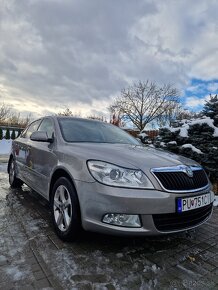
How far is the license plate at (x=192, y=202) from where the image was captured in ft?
7.32

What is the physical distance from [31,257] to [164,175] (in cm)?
149

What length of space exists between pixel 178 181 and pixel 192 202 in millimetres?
263

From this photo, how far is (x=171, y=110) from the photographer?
29.5m

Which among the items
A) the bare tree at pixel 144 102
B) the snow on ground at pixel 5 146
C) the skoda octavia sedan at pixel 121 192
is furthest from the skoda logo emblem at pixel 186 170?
the bare tree at pixel 144 102

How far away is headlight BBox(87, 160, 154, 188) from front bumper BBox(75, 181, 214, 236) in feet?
0.16

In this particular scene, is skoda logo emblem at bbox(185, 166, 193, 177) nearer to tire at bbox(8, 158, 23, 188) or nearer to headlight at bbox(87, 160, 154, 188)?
headlight at bbox(87, 160, 154, 188)

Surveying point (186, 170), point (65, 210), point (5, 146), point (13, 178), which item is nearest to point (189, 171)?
point (186, 170)

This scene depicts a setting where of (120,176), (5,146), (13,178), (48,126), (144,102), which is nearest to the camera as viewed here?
(120,176)

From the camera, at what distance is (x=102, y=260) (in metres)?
2.24

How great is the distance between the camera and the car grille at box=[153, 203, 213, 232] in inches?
85.6

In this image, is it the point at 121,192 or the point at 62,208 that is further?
the point at 62,208

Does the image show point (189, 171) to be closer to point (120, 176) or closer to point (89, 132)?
point (120, 176)

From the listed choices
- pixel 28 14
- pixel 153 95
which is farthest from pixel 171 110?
pixel 28 14

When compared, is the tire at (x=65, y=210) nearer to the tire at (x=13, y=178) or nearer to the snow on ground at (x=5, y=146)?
the tire at (x=13, y=178)
